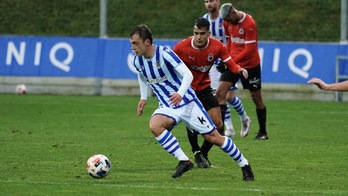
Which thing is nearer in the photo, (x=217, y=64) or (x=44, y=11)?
(x=217, y=64)

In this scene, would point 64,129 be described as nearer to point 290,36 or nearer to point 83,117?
point 83,117

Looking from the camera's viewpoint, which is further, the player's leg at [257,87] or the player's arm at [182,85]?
the player's leg at [257,87]

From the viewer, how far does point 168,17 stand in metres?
27.8

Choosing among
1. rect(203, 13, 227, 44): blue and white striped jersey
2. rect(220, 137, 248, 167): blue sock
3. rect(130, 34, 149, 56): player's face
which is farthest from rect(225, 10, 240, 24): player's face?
rect(220, 137, 248, 167): blue sock

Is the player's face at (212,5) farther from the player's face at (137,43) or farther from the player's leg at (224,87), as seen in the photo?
the player's face at (137,43)

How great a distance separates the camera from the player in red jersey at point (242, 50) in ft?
50.0

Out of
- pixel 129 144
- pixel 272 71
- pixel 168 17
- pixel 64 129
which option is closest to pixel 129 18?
pixel 168 17

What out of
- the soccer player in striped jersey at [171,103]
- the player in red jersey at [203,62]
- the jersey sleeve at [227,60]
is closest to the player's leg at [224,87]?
the player in red jersey at [203,62]

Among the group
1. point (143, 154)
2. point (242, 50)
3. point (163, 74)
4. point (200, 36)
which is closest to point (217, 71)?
point (242, 50)

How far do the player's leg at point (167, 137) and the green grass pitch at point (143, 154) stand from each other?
159 millimetres

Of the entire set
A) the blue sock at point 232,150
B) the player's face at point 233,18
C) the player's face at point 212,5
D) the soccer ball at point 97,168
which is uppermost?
the player's face at point 212,5

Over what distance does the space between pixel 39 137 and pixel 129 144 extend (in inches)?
68.2

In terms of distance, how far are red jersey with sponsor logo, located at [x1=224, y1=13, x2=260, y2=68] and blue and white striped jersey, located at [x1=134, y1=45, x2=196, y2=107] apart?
15.5ft

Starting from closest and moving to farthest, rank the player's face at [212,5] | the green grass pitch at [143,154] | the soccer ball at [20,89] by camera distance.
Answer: the green grass pitch at [143,154] < the player's face at [212,5] < the soccer ball at [20,89]
